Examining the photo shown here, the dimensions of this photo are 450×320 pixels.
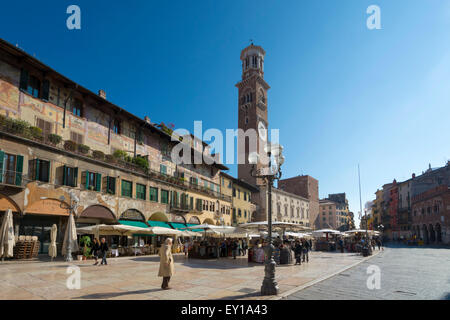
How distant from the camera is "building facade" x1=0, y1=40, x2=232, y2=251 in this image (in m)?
17.3

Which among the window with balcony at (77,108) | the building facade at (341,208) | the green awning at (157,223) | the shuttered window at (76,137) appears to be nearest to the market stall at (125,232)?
the green awning at (157,223)

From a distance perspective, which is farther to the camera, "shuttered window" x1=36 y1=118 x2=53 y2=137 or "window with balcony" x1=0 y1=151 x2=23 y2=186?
"shuttered window" x1=36 y1=118 x2=53 y2=137

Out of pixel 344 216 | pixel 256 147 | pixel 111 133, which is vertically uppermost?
pixel 256 147

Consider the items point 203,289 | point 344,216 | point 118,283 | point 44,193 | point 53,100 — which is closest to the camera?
point 203,289

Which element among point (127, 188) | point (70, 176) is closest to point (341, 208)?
point (127, 188)

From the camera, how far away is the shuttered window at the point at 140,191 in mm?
26109

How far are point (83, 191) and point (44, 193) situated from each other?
2.79 metres

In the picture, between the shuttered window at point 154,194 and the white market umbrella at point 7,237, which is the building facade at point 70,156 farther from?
the white market umbrella at point 7,237

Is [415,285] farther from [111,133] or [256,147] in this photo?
[256,147]

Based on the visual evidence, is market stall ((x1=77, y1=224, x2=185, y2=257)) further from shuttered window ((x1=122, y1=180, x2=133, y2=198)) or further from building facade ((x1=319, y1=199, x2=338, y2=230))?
building facade ((x1=319, y1=199, x2=338, y2=230))

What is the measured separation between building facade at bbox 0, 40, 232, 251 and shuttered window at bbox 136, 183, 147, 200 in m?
0.09

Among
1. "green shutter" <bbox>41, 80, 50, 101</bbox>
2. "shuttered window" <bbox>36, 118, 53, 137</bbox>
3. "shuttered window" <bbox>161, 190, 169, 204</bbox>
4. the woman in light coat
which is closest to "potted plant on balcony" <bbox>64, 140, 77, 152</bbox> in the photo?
"shuttered window" <bbox>36, 118, 53, 137</bbox>
